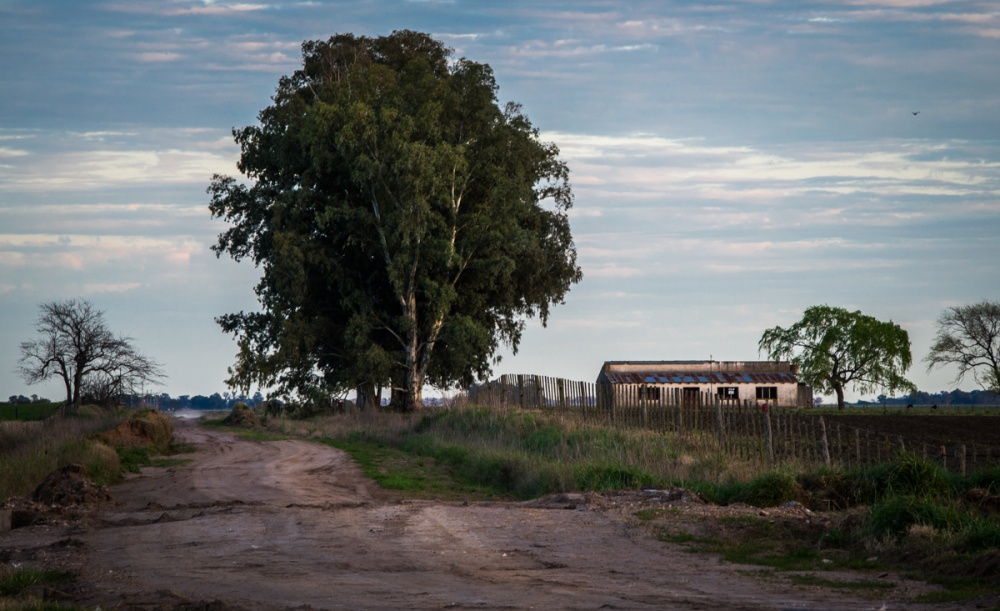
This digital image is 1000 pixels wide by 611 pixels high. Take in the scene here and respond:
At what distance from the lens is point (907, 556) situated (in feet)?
40.4

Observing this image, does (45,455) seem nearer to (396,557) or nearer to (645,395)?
(396,557)

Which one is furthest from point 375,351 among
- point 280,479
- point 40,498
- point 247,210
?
point 40,498

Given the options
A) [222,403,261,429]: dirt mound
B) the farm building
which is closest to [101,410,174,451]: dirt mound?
[222,403,261,429]: dirt mound

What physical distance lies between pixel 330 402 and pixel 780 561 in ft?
130

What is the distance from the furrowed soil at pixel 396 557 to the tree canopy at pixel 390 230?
26781mm

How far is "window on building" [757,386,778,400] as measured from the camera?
8738cm

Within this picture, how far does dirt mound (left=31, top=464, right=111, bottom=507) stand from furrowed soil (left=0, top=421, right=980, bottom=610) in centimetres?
42

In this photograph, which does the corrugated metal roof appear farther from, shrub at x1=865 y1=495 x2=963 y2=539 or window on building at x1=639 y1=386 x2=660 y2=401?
shrub at x1=865 y1=495 x2=963 y2=539

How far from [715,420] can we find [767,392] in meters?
62.2

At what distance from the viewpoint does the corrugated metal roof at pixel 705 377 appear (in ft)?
271

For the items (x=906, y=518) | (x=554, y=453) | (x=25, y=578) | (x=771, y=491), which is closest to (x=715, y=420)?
(x=554, y=453)

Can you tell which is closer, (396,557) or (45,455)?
(396,557)

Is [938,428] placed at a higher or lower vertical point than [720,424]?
lower

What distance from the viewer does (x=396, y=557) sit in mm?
12727
